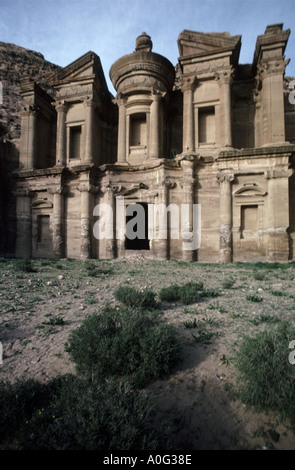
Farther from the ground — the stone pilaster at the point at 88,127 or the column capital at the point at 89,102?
the column capital at the point at 89,102

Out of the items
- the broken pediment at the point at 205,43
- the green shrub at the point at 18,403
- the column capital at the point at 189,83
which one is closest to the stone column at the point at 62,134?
the column capital at the point at 189,83

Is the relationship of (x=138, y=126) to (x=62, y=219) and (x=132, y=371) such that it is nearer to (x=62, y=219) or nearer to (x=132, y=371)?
(x=62, y=219)

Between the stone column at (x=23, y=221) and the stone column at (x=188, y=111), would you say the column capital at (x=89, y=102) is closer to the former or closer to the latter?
the stone column at (x=188, y=111)

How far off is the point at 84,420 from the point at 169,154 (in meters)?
17.5

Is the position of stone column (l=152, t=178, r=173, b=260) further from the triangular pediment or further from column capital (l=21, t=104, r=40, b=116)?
column capital (l=21, t=104, r=40, b=116)

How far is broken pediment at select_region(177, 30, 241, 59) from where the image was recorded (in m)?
13.9

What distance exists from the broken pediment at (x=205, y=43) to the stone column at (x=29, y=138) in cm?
1159

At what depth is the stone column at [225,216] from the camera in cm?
1293

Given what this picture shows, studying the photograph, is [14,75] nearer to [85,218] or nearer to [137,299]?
[85,218]

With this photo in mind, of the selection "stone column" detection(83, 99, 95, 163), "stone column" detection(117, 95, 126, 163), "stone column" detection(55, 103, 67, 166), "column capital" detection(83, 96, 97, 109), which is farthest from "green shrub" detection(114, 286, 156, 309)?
"column capital" detection(83, 96, 97, 109)

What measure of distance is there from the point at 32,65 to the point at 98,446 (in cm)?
3168

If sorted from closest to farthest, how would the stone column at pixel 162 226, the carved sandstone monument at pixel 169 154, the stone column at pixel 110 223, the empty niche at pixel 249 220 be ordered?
the carved sandstone monument at pixel 169 154
the empty niche at pixel 249 220
the stone column at pixel 162 226
the stone column at pixel 110 223

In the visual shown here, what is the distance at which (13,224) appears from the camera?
1694cm
